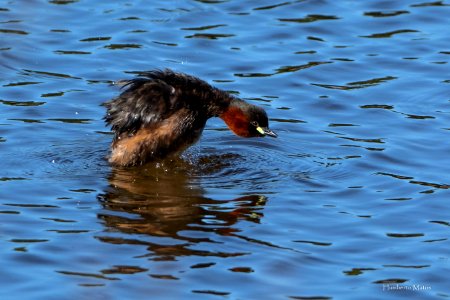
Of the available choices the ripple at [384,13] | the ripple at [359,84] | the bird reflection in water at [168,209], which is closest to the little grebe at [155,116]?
the bird reflection in water at [168,209]

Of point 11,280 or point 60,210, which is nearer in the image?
point 11,280

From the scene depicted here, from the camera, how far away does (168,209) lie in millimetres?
10977

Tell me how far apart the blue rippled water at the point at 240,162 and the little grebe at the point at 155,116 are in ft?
0.68

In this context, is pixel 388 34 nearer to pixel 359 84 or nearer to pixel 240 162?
pixel 359 84

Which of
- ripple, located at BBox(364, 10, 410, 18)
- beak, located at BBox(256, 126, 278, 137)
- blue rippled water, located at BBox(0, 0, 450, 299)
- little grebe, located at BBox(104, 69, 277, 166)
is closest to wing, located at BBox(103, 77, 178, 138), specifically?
little grebe, located at BBox(104, 69, 277, 166)

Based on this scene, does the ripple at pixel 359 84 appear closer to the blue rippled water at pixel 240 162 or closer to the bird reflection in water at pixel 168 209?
→ the blue rippled water at pixel 240 162

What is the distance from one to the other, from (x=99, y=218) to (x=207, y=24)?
6.42 m

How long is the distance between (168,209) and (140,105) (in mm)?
1492

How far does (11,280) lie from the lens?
9055mm

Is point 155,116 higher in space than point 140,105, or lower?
lower

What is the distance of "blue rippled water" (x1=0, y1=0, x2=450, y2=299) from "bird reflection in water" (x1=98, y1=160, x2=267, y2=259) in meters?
0.02

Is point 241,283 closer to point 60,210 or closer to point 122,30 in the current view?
point 60,210

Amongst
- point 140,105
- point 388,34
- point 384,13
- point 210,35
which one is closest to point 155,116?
point 140,105

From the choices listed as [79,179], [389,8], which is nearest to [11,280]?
[79,179]
